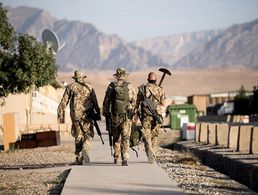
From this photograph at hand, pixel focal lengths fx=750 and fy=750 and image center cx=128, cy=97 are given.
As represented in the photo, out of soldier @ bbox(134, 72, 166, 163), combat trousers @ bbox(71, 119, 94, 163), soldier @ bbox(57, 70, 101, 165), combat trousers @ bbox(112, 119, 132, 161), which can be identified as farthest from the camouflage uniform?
combat trousers @ bbox(71, 119, 94, 163)

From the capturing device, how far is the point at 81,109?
16.2m

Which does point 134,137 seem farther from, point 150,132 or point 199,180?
point 199,180

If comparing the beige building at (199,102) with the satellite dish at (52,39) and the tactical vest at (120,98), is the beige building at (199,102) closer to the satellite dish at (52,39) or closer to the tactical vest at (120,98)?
the satellite dish at (52,39)

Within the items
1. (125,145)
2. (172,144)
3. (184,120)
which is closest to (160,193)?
(125,145)

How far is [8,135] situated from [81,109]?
12.2m

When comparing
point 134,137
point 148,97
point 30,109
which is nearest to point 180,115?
point 30,109

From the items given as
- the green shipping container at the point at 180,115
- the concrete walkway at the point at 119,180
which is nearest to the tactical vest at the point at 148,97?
the concrete walkway at the point at 119,180

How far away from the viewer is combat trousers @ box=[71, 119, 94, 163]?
16.1 meters

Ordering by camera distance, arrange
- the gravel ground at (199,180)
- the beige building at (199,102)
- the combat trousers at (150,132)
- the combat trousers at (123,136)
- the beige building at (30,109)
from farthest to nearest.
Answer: the beige building at (199,102) → the beige building at (30,109) → the combat trousers at (150,132) → the combat trousers at (123,136) → the gravel ground at (199,180)

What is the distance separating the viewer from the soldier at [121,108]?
15680mm

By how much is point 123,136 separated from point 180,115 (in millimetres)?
23871

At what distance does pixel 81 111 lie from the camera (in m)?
16.2

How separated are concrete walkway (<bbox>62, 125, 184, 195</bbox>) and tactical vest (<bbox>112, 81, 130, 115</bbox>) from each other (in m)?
1.17

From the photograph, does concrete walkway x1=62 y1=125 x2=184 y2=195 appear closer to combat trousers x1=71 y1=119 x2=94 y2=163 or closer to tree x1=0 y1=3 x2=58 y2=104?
combat trousers x1=71 y1=119 x2=94 y2=163
